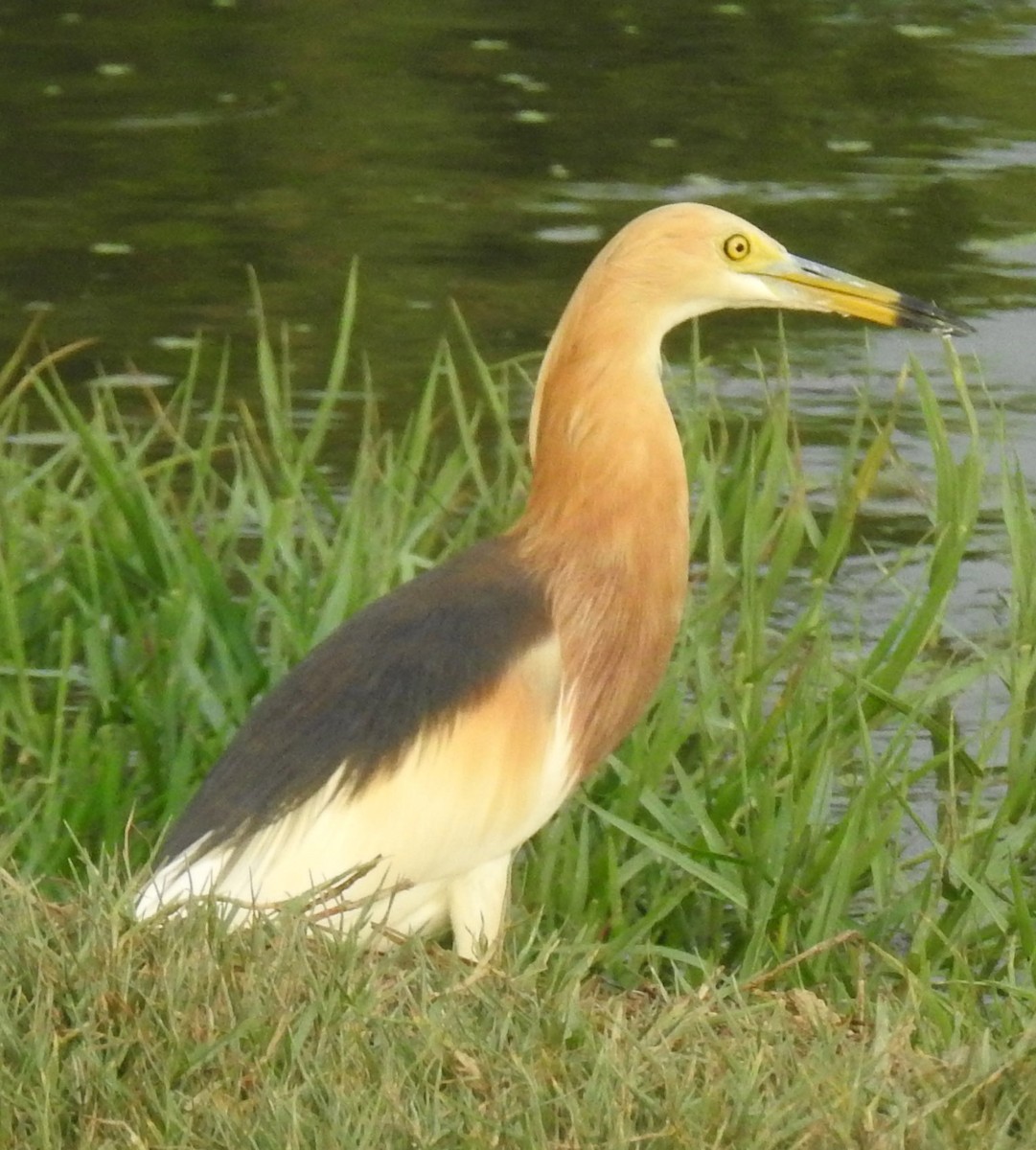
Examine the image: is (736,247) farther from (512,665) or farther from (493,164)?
(493,164)

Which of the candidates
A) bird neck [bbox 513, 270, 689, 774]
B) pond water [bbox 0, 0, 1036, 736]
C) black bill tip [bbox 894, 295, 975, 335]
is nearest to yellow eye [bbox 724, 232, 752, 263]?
bird neck [bbox 513, 270, 689, 774]

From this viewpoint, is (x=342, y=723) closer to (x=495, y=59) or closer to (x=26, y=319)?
(x=26, y=319)

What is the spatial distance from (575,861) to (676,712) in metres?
0.29

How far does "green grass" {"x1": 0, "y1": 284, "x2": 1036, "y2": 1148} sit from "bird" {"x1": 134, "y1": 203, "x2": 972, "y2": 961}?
0.14 metres

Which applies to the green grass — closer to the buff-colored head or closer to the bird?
the bird

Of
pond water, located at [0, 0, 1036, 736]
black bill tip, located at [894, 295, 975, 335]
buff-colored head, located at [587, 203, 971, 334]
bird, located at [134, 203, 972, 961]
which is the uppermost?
buff-colored head, located at [587, 203, 971, 334]

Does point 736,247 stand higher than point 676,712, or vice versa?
point 736,247

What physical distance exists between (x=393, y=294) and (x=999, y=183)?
2.09 metres

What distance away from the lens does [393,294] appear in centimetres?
712

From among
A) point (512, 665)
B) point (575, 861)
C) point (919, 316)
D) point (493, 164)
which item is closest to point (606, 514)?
point (512, 665)

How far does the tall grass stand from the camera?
143 inches

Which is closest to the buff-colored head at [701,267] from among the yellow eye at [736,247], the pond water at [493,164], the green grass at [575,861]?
the yellow eye at [736,247]

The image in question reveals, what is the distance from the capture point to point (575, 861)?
12.3ft

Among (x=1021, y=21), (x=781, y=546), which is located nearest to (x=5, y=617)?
(x=781, y=546)
